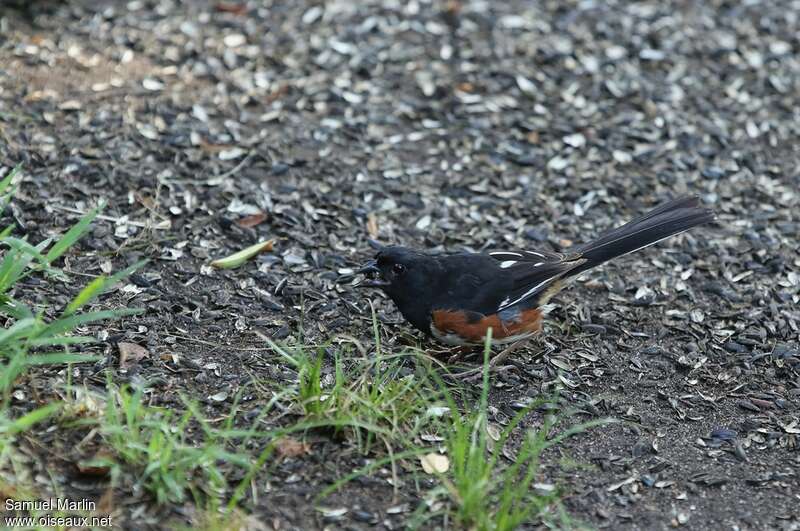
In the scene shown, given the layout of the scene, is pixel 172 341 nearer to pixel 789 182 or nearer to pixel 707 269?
pixel 707 269

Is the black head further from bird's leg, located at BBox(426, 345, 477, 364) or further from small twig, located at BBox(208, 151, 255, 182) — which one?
small twig, located at BBox(208, 151, 255, 182)

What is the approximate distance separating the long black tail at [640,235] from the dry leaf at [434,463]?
1389 mm

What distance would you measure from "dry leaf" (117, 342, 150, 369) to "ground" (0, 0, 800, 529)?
46 mm

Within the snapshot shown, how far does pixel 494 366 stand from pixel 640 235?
3.21 ft

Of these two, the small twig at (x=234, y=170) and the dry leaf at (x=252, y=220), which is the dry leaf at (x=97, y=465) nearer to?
the dry leaf at (x=252, y=220)

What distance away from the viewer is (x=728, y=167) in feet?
21.1

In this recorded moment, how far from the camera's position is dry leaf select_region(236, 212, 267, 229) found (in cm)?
547

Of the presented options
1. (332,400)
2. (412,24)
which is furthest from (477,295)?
(412,24)

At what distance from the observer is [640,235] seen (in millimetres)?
4836

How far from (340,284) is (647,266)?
5.81 ft

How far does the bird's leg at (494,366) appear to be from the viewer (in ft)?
15.0

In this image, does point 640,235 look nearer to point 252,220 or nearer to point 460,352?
point 460,352

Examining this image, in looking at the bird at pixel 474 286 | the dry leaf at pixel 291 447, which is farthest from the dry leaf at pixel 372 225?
the dry leaf at pixel 291 447

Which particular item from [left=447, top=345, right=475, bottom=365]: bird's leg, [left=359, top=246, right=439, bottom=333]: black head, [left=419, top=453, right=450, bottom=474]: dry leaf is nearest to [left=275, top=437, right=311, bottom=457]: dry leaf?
[left=419, top=453, right=450, bottom=474]: dry leaf
